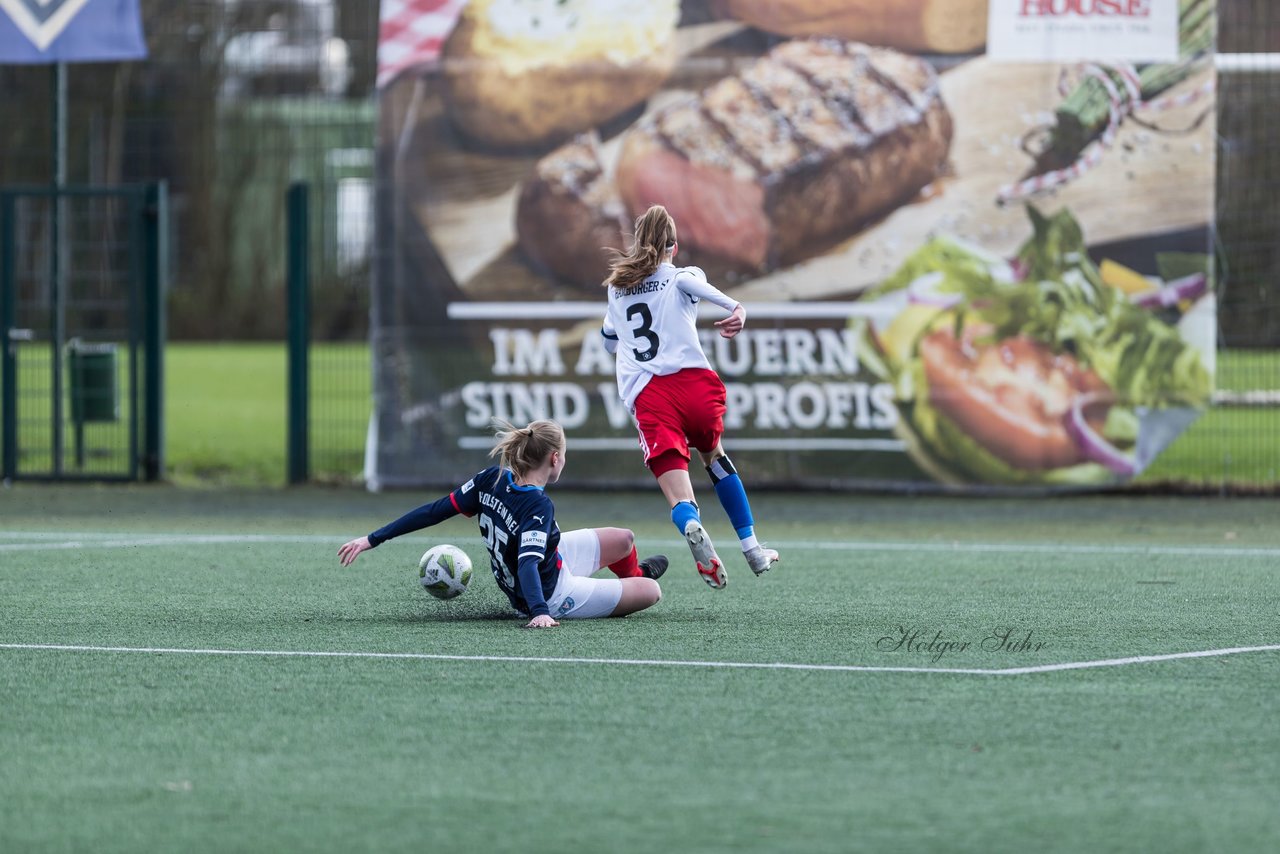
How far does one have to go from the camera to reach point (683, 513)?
8.84 meters

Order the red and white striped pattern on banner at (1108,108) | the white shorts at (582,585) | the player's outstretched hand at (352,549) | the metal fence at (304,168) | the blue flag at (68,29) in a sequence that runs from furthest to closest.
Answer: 1. the blue flag at (68,29)
2. the metal fence at (304,168)
3. the red and white striped pattern on banner at (1108,108)
4. the white shorts at (582,585)
5. the player's outstretched hand at (352,549)

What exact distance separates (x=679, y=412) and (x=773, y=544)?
3113 millimetres

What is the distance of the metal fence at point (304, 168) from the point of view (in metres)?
15.4

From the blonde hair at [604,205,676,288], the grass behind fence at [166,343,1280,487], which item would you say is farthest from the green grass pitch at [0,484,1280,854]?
the grass behind fence at [166,343,1280,487]

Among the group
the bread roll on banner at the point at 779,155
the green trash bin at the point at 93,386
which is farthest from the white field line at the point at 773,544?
the green trash bin at the point at 93,386

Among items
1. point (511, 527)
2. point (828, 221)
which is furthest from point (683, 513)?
point (828, 221)

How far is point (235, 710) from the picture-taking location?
629 centimetres

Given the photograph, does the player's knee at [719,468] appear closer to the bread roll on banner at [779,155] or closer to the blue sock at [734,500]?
the blue sock at [734,500]

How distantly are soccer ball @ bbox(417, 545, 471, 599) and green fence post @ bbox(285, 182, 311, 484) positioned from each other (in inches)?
318

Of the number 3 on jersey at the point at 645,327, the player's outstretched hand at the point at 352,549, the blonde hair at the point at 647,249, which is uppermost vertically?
the blonde hair at the point at 647,249

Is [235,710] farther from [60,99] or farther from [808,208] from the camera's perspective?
[60,99]

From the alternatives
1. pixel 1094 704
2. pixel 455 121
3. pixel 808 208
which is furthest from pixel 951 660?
pixel 455 121

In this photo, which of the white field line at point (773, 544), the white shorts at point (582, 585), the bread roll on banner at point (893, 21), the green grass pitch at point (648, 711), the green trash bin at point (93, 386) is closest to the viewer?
the green grass pitch at point (648, 711)

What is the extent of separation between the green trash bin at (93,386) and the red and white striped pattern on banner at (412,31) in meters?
3.51
